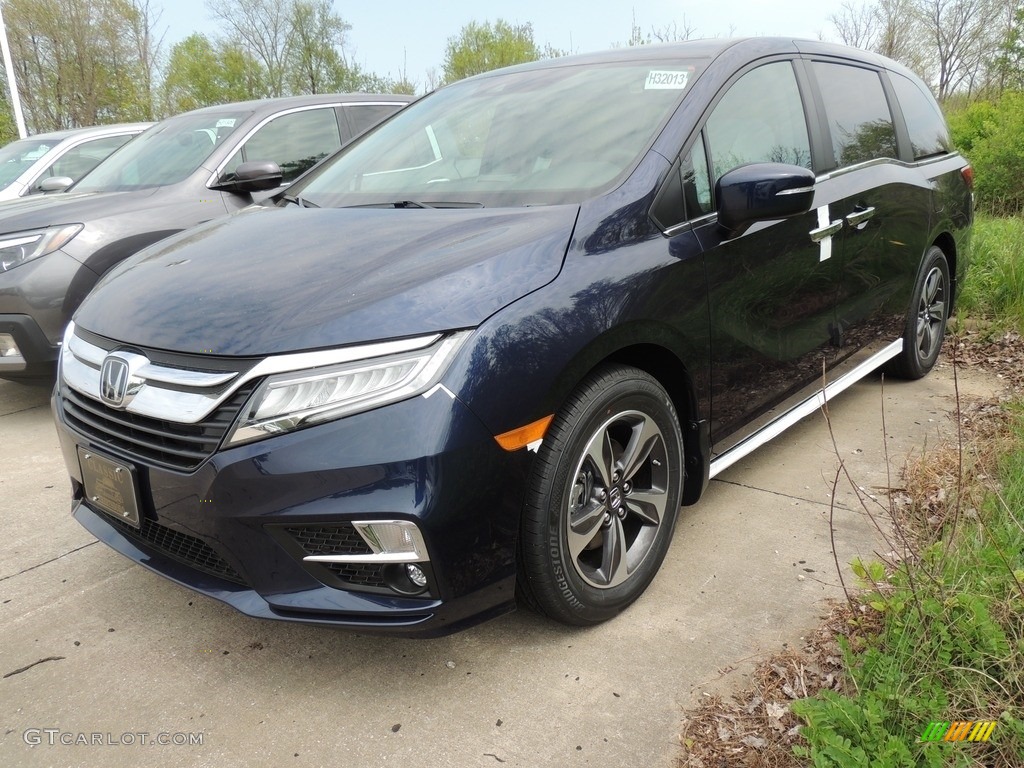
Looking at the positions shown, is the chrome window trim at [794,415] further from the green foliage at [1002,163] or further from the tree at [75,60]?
the tree at [75,60]

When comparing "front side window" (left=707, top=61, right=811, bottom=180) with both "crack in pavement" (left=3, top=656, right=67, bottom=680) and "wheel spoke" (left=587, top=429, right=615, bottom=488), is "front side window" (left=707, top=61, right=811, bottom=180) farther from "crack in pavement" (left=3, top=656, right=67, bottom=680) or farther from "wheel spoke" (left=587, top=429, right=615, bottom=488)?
"crack in pavement" (left=3, top=656, right=67, bottom=680)

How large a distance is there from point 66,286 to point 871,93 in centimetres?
415

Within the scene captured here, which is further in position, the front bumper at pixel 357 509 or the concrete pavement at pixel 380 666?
the concrete pavement at pixel 380 666

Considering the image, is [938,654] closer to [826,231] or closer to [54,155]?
[826,231]

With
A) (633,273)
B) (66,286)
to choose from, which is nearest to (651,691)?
(633,273)

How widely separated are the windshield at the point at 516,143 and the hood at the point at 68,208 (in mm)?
1823

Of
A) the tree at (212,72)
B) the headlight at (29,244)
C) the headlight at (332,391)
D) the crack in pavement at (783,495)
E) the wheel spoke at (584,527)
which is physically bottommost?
the crack in pavement at (783,495)

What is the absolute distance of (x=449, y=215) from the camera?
236 cm

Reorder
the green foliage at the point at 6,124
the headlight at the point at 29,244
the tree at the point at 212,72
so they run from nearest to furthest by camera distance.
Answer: the headlight at the point at 29,244, the green foliage at the point at 6,124, the tree at the point at 212,72

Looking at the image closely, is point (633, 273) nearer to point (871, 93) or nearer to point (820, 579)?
point (820, 579)

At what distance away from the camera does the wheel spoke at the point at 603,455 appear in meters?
2.15

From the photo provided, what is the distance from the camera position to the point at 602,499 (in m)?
2.23

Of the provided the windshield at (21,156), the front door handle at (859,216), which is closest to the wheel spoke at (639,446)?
the front door handle at (859,216)

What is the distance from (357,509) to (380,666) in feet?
2.23
